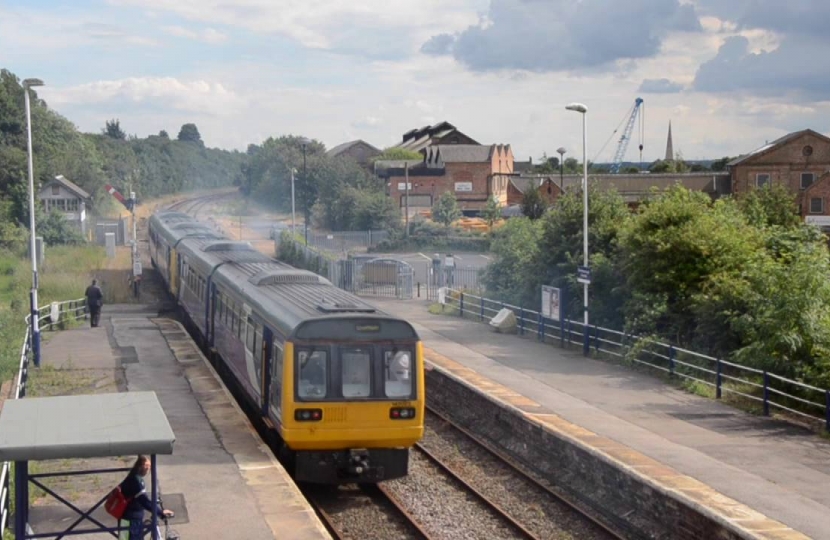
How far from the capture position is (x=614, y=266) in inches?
1067

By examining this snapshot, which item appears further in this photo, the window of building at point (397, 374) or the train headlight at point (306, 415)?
the window of building at point (397, 374)

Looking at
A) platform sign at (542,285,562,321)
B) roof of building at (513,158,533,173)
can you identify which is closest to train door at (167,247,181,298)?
platform sign at (542,285,562,321)

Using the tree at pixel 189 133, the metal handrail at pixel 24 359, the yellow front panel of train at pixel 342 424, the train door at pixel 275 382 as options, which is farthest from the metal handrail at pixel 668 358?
the tree at pixel 189 133

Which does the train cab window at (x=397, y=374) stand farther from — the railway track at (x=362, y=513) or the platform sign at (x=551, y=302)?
the platform sign at (x=551, y=302)

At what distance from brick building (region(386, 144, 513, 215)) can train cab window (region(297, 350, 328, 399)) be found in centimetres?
6555

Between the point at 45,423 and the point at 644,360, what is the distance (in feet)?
55.0

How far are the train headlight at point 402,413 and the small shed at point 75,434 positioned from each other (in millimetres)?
4488

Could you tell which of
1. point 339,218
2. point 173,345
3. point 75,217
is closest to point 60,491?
point 173,345

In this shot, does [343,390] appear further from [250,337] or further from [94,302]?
[94,302]

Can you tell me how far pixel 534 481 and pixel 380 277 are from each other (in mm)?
26123

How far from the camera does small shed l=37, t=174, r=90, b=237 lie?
59469 mm

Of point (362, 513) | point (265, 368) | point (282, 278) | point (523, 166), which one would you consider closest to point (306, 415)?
point (362, 513)

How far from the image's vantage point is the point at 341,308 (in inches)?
561

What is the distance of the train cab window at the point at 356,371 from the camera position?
13.6m
